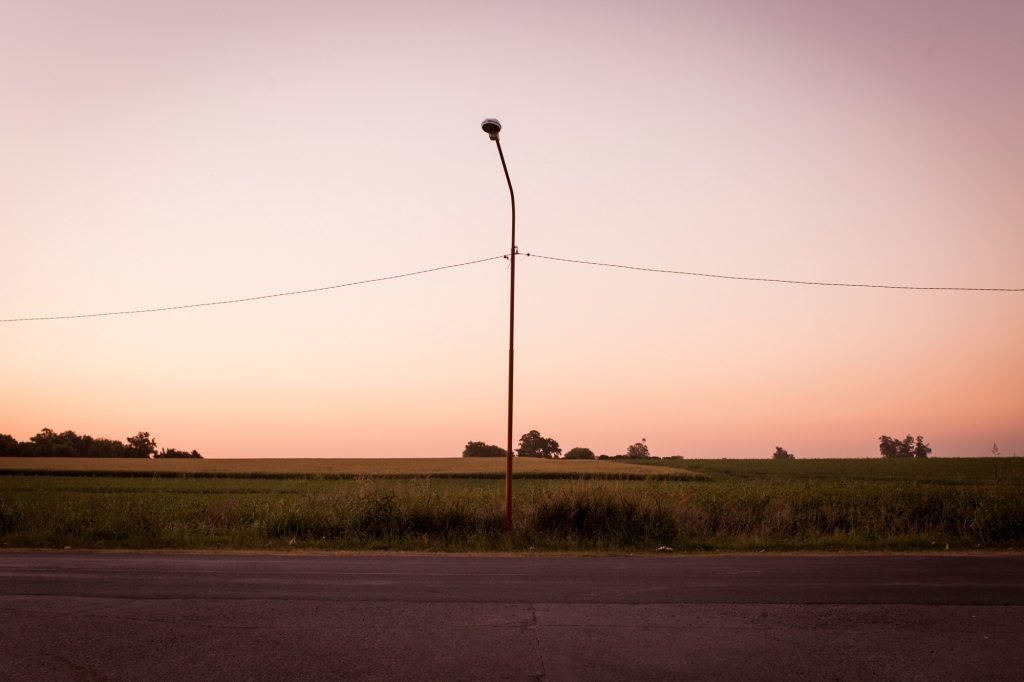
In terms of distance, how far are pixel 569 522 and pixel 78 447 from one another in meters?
103

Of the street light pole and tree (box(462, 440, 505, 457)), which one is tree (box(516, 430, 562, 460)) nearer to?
tree (box(462, 440, 505, 457))

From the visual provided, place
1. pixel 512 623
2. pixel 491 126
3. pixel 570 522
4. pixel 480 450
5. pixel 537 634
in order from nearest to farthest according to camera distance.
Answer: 1. pixel 537 634
2. pixel 512 623
3. pixel 491 126
4. pixel 570 522
5. pixel 480 450

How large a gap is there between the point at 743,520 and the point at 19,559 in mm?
17437

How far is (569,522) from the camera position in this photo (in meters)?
19.1

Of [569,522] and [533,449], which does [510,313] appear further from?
[533,449]

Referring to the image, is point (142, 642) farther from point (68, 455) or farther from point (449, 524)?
point (68, 455)

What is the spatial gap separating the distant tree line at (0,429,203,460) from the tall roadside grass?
73.2 metres

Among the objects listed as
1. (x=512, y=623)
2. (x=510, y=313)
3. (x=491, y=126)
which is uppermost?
(x=491, y=126)

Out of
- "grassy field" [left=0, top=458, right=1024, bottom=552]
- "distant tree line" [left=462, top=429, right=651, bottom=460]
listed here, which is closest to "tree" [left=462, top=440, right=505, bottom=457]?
"distant tree line" [left=462, top=429, right=651, bottom=460]

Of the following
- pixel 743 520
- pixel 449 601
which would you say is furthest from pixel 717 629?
pixel 743 520

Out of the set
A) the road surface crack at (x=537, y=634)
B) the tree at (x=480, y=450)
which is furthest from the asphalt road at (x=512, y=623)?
the tree at (x=480, y=450)

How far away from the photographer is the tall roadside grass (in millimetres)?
18000

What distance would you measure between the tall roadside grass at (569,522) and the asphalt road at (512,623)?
5323mm

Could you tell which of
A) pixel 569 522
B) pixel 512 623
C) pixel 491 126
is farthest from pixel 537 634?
pixel 491 126
